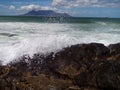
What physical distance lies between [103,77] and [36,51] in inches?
91.8

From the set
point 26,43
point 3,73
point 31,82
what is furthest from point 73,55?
point 26,43

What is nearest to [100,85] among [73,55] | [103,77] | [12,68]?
[103,77]

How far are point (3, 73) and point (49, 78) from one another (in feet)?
3.45

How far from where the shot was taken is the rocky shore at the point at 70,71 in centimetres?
617

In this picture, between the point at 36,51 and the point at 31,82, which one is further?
the point at 36,51

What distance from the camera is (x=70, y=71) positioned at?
6496 millimetres

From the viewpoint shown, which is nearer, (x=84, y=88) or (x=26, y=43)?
(x=84, y=88)

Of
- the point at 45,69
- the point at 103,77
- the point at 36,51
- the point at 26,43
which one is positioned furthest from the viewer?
the point at 26,43

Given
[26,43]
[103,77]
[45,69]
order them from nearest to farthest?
[103,77] → [45,69] → [26,43]

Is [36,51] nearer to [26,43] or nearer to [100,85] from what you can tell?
[26,43]

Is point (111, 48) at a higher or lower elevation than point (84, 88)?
higher

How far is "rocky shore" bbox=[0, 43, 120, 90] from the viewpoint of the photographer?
243 inches

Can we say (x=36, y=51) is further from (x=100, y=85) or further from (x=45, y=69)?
(x=100, y=85)

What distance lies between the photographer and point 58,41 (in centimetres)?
812
